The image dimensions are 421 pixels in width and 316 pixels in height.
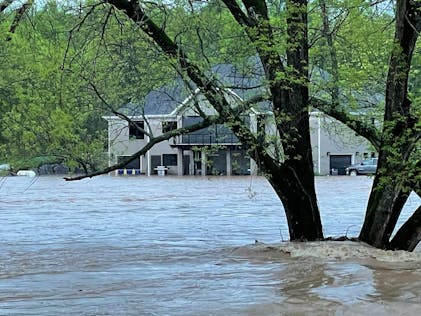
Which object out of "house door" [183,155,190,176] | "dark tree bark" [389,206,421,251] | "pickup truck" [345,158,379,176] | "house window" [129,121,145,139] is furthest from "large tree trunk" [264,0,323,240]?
"house door" [183,155,190,176]

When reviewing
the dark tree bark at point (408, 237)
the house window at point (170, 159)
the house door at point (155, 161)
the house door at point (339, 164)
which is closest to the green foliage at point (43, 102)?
the dark tree bark at point (408, 237)

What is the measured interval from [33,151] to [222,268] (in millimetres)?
3808

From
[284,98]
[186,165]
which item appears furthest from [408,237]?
[186,165]

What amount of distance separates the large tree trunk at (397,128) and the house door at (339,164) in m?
41.8

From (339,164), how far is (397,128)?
4292cm

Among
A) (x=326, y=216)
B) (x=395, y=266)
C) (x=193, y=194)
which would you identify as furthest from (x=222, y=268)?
→ (x=193, y=194)

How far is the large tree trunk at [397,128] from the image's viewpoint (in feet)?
35.0

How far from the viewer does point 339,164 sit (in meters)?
53.5

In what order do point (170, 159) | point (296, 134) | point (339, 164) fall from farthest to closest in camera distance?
point (170, 159) < point (339, 164) < point (296, 134)

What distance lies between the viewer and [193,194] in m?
32.7

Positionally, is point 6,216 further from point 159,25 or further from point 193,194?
point 159,25

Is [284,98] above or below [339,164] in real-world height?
above

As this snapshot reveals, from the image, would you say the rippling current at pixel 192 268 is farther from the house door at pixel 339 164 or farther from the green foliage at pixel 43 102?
the house door at pixel 339 164

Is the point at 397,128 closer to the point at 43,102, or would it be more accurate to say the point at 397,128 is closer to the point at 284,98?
the point at 284,98
